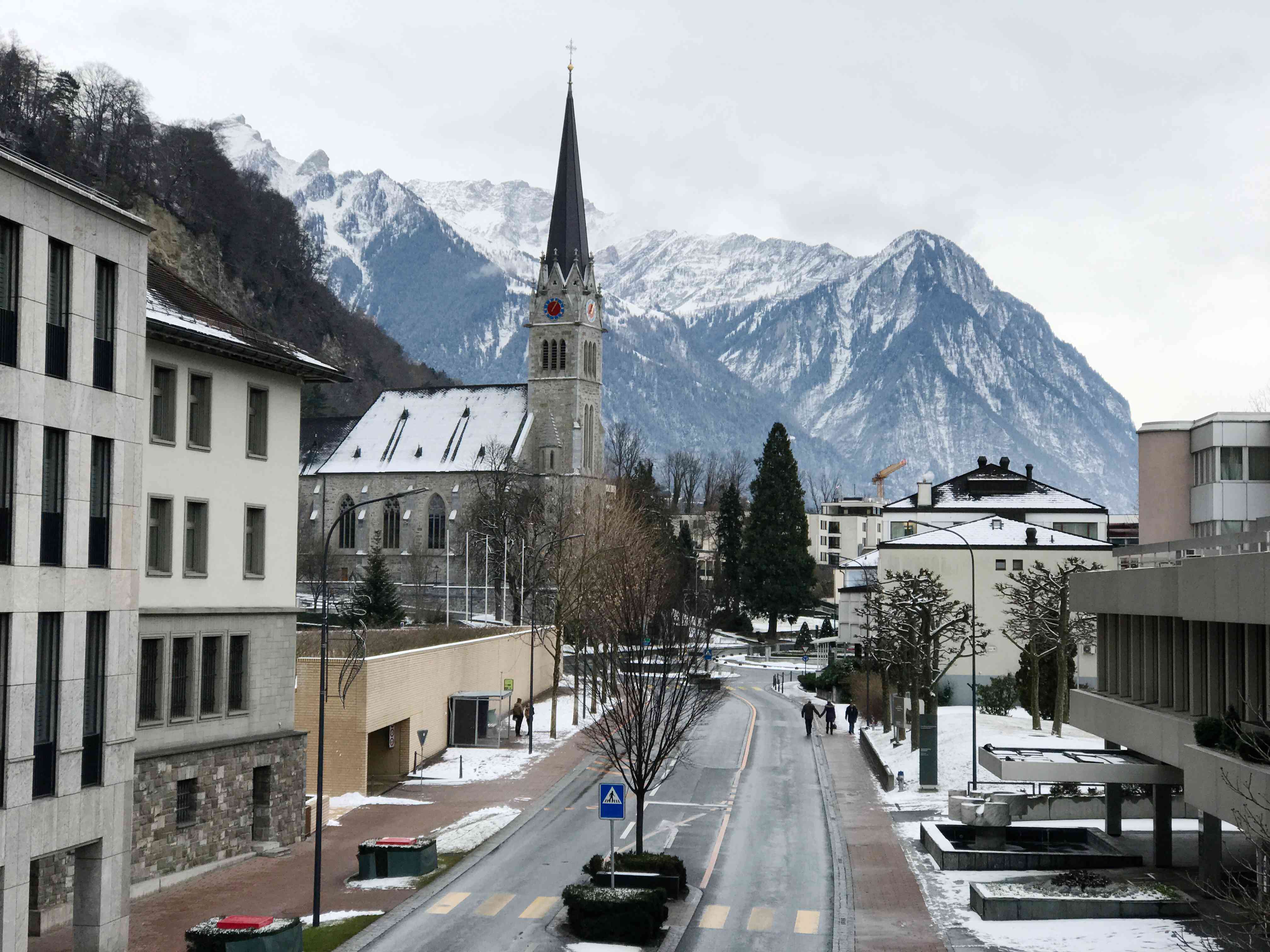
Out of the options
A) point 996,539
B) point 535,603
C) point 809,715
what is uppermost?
point 996,539

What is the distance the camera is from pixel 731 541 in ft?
423

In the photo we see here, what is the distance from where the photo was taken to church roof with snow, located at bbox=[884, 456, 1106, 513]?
91.6m

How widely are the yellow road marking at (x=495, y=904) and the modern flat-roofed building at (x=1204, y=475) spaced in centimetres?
2537

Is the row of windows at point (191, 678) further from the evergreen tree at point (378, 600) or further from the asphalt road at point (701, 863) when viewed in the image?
the evergreen tree at point (378, 600)

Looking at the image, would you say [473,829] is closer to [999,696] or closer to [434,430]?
[999,696]

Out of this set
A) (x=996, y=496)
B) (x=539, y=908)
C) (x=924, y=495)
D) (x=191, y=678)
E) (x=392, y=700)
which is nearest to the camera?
(x=539, y=908)

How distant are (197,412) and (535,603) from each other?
39047 mm

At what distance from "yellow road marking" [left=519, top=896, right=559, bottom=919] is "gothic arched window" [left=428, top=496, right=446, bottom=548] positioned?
89562mm

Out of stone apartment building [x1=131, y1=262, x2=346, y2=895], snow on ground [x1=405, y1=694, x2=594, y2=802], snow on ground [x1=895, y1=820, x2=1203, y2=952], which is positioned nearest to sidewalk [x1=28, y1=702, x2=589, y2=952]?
stone apartment building [x1=131, y1=262, x2=346, y2=895]

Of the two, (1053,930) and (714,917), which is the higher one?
(1053,930)

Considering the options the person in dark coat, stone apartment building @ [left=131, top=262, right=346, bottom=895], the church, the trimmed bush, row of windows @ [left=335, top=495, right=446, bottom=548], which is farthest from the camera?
row of windows @ [left=335, top=495, right=446, bottom=548]

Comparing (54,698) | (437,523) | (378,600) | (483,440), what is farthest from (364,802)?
(483,440)

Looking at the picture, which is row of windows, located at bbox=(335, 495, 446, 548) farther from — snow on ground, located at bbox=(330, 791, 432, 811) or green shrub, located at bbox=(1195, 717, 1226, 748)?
green shrub, located at bbox=(1195, 717, 1226, 748)

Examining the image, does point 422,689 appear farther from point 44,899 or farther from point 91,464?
point 91,464
